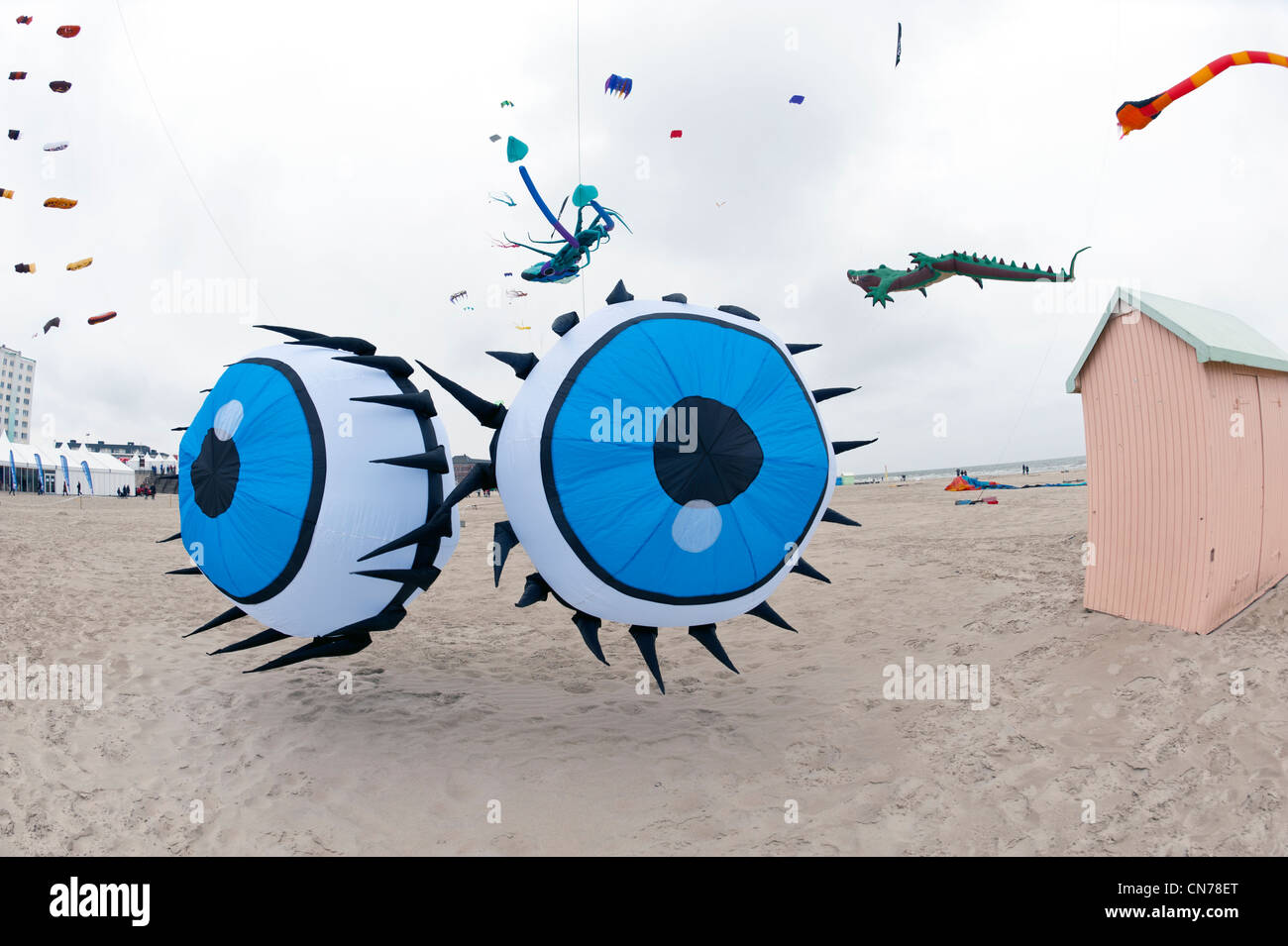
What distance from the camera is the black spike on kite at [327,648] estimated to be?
154 inches

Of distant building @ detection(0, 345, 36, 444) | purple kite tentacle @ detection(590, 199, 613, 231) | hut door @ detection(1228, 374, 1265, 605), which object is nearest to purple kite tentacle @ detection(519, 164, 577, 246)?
purple kite tentacle @ detection(590, 199, 613, 231)

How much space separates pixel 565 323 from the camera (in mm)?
3449

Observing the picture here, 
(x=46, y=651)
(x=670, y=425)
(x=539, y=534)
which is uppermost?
(x=670, y=425)

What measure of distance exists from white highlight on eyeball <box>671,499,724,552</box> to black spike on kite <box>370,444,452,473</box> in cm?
165

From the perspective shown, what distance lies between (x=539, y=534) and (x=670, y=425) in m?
0.89

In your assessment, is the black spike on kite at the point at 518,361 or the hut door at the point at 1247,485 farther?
the hut door at the point at 1247,485

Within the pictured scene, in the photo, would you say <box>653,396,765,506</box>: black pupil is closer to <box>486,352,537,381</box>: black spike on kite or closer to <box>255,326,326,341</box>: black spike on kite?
<box>486,352,537,381</box>: black spike on kite

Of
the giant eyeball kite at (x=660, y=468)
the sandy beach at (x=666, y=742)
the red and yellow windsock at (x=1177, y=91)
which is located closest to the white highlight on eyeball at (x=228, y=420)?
the giant eyeball kite at (x=660, y=468)

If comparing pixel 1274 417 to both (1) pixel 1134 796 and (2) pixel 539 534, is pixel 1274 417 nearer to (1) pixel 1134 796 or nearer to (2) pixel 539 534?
(1) pixel 1134 796

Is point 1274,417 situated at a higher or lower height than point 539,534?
higher

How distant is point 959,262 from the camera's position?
1427 centimetres

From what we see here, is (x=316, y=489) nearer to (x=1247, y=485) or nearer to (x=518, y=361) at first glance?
(x=518, y=361)

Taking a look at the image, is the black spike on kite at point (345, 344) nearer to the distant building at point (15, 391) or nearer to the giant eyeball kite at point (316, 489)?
the giant eyeball kite at point (316, 489)
